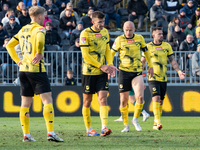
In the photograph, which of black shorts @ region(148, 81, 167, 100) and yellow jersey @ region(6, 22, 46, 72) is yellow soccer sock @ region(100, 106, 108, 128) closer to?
yellow jersey @ region(6, 22, 46, 72)

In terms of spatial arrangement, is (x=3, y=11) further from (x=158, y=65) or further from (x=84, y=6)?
(x=158, y=65)

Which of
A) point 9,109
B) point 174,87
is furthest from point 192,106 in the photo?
point 9,109

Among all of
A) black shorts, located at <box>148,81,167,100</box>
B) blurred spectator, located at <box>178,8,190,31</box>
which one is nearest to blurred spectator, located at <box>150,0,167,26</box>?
blurred spectator, located at <box>178,8,190,31</box>

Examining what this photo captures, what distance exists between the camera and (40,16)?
238 inches

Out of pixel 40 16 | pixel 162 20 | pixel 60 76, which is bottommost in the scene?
pixel 60 76

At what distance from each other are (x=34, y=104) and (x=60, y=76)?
50.1 inches

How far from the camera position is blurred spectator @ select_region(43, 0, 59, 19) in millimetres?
17087

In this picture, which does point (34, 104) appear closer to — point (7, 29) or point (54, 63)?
point (54, 63)

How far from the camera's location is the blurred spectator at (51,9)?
673 inches

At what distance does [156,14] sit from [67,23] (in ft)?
14.4

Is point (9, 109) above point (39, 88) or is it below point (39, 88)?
below

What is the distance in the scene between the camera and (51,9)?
17297 mm

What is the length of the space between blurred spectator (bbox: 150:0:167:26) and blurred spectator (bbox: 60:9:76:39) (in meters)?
3.89

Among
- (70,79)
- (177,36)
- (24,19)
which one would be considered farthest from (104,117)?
(24,19)
